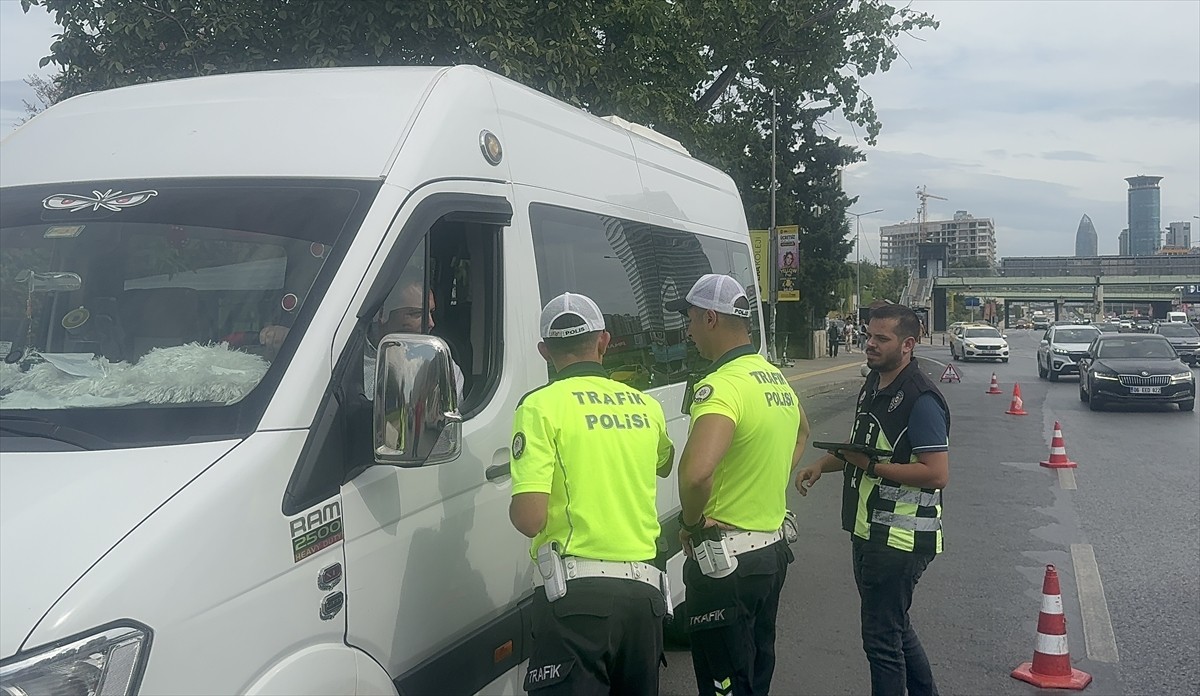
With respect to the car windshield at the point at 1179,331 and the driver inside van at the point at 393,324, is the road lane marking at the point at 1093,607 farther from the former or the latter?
the car windshield at the point at 1179,331

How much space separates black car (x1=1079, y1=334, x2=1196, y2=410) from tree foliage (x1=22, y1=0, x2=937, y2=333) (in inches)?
258

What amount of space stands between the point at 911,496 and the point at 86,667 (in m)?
3.20

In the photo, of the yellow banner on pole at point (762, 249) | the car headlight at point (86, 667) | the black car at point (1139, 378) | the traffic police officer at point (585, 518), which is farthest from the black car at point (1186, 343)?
the car headlight at point (86, 667)

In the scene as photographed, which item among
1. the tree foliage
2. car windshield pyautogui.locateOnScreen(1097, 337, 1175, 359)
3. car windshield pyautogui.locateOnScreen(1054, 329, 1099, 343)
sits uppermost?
the tree foliage

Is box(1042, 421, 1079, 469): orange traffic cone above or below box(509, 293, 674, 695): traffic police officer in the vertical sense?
below

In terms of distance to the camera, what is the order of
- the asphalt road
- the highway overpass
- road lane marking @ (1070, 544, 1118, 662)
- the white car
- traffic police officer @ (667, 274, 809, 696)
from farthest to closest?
the highway overpass
the white car
road lane marking @ (1070, 544, 1118, 662)
the asphalt road
traffic police officer @ (667, 274, 809, 696)

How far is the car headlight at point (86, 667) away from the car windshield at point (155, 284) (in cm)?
69

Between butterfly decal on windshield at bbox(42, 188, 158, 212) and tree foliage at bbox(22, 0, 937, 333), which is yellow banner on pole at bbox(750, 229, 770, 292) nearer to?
tree foliage at bbox(22, 0, 937, 333)

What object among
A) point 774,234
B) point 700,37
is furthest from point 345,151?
point 774,234

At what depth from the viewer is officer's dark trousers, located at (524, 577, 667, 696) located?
3.01 meters

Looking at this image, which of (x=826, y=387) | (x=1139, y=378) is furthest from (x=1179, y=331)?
(x=1139, y=378)

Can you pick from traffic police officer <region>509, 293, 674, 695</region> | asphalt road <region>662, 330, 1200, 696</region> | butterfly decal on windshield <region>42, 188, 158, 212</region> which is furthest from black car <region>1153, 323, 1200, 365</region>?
butterfly decal on windshield <region>42, 188, 158, 212</region>

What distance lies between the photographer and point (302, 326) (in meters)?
2.62

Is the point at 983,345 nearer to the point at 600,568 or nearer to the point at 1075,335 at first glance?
the point at 1075,335
